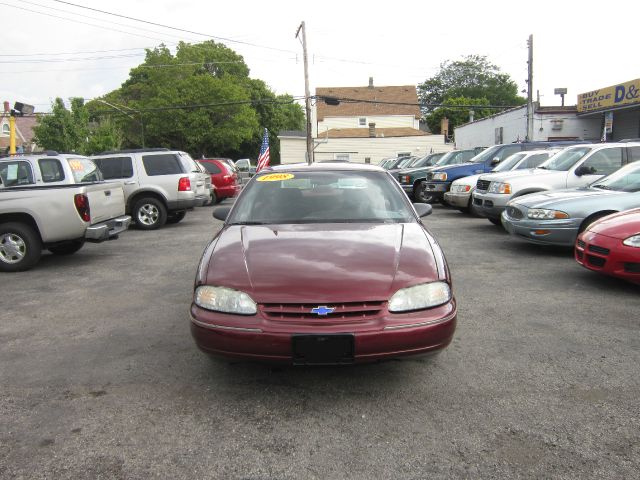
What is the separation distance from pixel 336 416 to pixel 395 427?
13.8 inches

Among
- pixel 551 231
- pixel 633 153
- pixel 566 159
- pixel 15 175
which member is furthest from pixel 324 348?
pixel 566 159

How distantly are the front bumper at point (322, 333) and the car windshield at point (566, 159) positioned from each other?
27.8 ft

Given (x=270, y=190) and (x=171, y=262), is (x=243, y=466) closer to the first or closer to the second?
(x=270, y=190)

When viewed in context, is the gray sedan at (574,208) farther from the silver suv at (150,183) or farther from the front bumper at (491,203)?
the silver suv at (150,183)

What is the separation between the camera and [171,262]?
802 cm

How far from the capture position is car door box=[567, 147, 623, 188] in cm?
960

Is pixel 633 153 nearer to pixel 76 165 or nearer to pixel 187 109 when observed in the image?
pixel 76 165

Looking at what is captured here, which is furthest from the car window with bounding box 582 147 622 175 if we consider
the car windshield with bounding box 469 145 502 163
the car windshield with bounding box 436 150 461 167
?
the car windshield with bounding box 436 150 461 167

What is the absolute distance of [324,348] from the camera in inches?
116

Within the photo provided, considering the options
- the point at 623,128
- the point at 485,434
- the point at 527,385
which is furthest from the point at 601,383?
the point at 623,128

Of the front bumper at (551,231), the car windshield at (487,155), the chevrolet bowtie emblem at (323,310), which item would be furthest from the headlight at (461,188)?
the chevrolet bowtie emblem at (323,310)

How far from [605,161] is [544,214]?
10.5 ft

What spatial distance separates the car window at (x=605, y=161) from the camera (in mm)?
9641

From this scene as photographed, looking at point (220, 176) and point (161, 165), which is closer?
point (161, 165)
